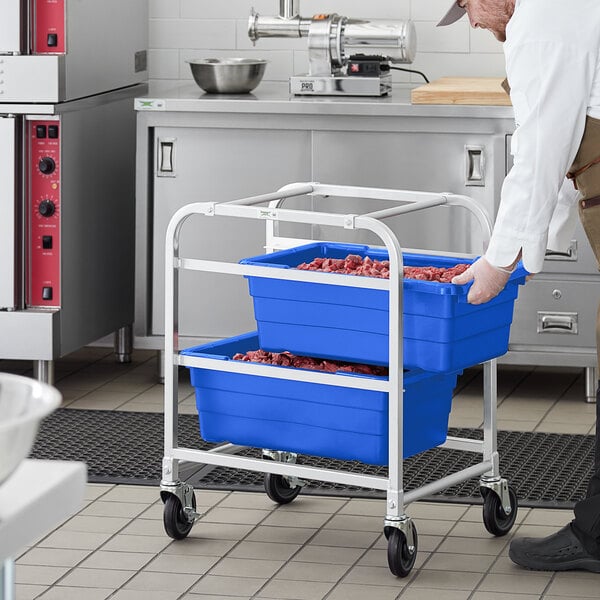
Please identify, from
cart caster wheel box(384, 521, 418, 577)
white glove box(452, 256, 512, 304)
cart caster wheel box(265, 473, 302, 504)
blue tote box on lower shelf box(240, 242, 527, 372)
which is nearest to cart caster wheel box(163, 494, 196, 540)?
cart caster wheel box(265, 473, 302, 504)

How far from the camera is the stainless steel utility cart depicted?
303 cm

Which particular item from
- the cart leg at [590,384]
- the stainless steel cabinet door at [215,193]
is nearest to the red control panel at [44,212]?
the stainless steel cabinet door at [215,193]

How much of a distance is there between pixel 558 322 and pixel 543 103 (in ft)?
6.15

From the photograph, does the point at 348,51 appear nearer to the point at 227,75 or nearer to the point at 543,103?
the point at 227,75

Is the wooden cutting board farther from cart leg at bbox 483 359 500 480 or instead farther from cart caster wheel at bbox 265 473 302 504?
cart caster wheel at bbox 265 473 302 504

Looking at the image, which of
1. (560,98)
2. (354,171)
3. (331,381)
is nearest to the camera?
(560,98)

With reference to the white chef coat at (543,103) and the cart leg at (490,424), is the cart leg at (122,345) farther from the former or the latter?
the white chef coat at (543,103)

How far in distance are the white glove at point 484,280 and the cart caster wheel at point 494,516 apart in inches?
22.6

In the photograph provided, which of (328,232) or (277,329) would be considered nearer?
(277,329)

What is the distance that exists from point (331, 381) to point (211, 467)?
3.17ft

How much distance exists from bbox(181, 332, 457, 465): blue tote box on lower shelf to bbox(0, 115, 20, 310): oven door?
1.43 m

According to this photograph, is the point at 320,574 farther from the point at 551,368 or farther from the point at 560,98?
the point at 551,368

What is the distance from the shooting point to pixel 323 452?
316 centimetres

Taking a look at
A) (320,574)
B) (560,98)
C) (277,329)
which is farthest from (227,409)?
(560,98)
